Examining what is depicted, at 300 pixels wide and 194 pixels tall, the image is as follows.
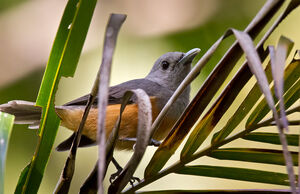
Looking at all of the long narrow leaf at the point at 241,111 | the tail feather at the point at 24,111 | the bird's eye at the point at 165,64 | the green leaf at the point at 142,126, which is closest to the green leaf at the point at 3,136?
the green leaf at the point at 142,126

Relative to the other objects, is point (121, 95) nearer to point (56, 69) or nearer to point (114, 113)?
point (114, 113)

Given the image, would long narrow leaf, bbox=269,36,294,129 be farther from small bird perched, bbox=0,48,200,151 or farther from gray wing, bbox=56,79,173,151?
gray wing, bbox=56,79,173,151

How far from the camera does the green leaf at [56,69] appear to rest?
2023mm

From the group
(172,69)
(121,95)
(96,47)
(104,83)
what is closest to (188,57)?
(172,69)

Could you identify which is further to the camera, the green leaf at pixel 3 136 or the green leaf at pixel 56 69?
the green leaf at pixel 56 69

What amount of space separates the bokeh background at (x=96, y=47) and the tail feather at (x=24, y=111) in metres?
1.37

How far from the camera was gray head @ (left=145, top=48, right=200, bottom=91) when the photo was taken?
4207mm

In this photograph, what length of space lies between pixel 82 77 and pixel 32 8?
1.03 metres

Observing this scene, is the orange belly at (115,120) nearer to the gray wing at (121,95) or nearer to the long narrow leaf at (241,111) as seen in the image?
the gray wing at (121,95)

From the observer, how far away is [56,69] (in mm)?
2145

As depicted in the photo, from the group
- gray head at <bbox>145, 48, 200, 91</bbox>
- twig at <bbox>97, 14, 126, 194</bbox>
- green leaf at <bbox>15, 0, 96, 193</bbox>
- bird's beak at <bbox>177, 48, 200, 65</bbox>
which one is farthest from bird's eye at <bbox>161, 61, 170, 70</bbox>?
twig at <bbox>97, 14, 126, 194</bbox>

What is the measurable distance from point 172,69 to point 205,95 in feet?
8.41

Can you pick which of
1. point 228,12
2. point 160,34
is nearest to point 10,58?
point 160,34

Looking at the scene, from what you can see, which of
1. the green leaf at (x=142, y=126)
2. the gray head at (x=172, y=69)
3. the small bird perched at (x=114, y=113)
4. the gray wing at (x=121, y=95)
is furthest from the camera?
the gray head at (x=172, y=69)
